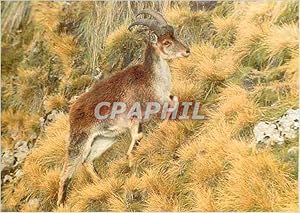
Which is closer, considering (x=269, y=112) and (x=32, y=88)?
(x=269, y=112)

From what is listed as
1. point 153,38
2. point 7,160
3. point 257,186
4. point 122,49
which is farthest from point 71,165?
point 257,186

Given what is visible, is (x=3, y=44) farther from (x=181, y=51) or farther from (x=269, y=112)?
(x=269, y=112)

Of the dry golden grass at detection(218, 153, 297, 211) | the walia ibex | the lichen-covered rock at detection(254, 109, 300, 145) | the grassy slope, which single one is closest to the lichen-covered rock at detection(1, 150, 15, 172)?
the grassy slope

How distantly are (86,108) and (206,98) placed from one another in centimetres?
57

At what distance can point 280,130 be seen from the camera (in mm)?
3080

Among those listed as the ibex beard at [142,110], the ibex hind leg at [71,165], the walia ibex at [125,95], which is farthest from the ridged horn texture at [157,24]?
the ibex hind leg at [71,165]

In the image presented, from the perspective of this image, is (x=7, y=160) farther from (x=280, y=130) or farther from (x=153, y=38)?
(x=280, y=130)

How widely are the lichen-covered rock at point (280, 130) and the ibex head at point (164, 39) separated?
0.50 m

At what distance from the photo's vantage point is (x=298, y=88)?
3.09 meters

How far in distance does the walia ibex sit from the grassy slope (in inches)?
1.6

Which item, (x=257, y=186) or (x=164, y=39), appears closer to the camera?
(x=257, y=186)

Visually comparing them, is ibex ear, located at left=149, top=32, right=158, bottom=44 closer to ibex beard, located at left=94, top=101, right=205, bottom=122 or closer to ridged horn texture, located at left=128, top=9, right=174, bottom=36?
ridged horn texture, located at left=128, top=9, right=174, bottom=36

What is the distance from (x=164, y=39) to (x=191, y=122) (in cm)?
40

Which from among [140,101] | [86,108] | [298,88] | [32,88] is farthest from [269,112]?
[32,88]
